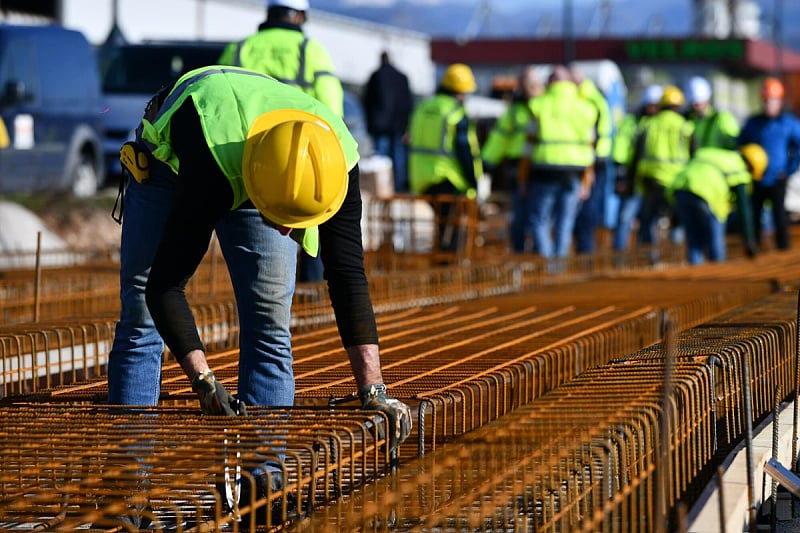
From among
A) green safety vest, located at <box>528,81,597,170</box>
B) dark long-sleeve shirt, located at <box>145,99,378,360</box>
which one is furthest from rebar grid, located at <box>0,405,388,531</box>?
green safety vest, located at <box>528,81,597,170</box>

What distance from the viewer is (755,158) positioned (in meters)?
15.8

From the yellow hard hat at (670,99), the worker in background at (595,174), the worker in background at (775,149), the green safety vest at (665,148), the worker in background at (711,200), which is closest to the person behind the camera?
the worker in background at (711,200)

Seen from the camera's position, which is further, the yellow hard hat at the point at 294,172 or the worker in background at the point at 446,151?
the worker in background at the point at 446,151

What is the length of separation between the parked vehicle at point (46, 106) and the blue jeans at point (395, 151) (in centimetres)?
347

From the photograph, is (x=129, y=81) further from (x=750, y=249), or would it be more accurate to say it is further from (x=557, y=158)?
(x=750, y=249)

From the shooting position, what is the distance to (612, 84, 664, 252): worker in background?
1781cm

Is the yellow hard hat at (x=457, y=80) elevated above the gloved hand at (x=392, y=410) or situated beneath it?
elevated above

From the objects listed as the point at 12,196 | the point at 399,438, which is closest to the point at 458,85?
the point at 12,196

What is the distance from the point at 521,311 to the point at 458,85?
4.92 metres

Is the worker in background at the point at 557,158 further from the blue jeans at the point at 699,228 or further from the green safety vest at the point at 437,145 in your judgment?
the blue jeans at the point at 699,228

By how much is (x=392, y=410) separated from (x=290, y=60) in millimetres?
4185

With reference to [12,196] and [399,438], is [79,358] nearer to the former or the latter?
[399,438]

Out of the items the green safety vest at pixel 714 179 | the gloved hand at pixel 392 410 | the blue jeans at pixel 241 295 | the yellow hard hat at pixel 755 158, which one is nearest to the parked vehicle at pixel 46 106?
the green safety vest at pixel 714 179

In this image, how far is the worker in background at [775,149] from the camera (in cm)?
1639
